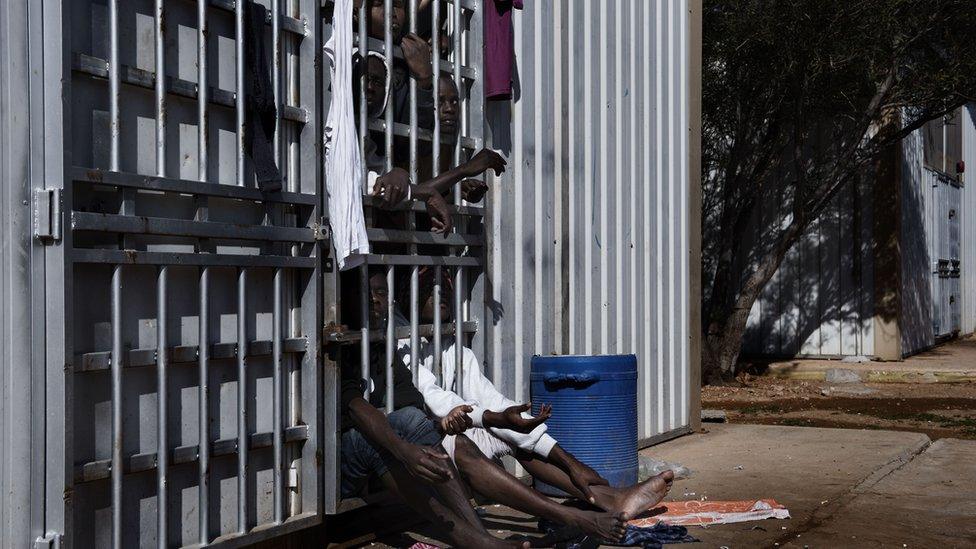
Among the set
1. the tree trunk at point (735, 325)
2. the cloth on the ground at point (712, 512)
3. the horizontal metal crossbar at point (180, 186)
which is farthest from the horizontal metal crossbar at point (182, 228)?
the tree trunk at point (735, 325)

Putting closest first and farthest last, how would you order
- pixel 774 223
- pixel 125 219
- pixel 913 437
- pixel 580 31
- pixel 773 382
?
pixel 125 219 < pixel 580 31 < pixel 913 437 < pixel 773 382 < pixel 774 223

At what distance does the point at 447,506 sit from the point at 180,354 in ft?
4.53

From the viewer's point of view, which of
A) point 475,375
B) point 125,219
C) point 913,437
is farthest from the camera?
point 913,437

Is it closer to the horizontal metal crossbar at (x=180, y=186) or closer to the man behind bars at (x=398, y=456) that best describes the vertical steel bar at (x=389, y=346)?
the man behind bars at (x=398, y=456)

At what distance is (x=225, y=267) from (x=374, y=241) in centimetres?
96

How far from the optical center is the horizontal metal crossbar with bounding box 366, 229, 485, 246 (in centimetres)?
517

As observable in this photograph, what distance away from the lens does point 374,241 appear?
5.18 m

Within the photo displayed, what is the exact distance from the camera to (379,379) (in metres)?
5.30

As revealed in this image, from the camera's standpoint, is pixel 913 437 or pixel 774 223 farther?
pixel 774 223

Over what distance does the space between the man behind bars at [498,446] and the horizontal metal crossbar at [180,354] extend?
771mm

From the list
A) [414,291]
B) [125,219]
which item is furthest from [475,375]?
[125,219]

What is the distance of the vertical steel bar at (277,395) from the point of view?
4.60 m

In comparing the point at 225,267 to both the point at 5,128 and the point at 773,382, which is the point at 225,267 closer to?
the point at 5,128

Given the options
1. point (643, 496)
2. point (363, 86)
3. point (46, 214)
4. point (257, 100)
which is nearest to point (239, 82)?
point (257, 100)
